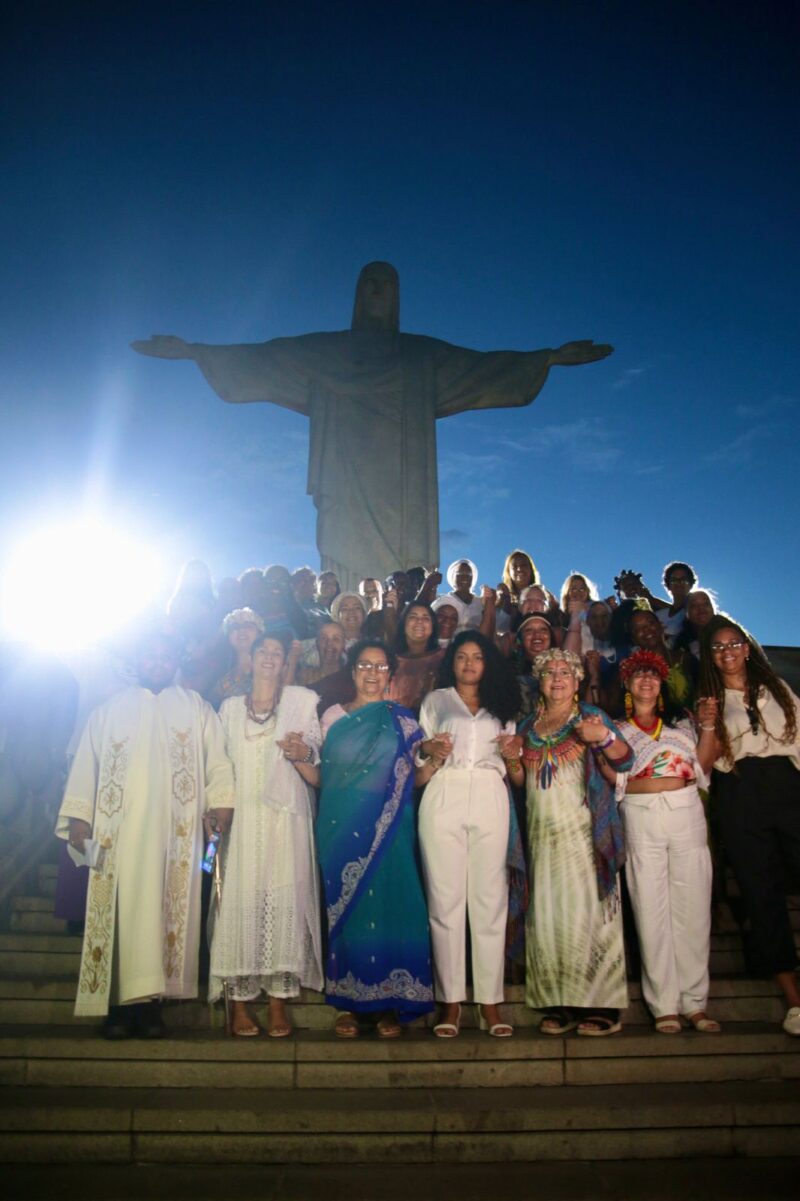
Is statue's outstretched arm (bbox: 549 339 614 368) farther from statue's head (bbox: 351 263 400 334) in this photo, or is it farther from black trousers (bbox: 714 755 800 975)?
black trousers (bbox: 714 755 800 975)

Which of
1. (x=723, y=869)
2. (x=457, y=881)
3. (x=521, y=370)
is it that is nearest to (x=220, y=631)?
(x=457, y=881)

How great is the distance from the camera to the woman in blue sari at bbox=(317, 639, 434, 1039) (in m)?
4.17

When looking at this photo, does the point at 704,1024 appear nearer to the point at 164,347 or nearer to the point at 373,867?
the point at 373,867

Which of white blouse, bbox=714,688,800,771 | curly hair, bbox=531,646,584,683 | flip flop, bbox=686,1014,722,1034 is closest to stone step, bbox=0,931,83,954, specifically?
curly hair, bbox=531,646,584,683

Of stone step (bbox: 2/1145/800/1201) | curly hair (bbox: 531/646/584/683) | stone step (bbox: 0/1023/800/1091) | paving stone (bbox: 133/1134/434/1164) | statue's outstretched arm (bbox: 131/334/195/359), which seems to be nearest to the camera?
stone step (bbox: 2/1145/800/1201)

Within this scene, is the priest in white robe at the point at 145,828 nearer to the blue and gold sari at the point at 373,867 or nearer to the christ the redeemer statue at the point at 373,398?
the blue and gold sari at the point at 373,867

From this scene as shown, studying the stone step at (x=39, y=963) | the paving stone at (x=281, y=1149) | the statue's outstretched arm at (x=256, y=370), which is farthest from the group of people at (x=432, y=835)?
the statue's outstretched arm at (x=256, y=370)

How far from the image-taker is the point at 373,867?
4.34m

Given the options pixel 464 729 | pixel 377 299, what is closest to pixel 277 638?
pixel 464 729

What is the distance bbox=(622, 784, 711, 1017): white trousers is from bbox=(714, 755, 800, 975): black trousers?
30 centimetres

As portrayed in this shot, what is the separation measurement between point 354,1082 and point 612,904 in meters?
1.48

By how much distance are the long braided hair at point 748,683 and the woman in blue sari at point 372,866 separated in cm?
174

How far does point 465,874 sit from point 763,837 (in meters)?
1.67

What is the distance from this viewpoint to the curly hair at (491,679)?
4.73 m
